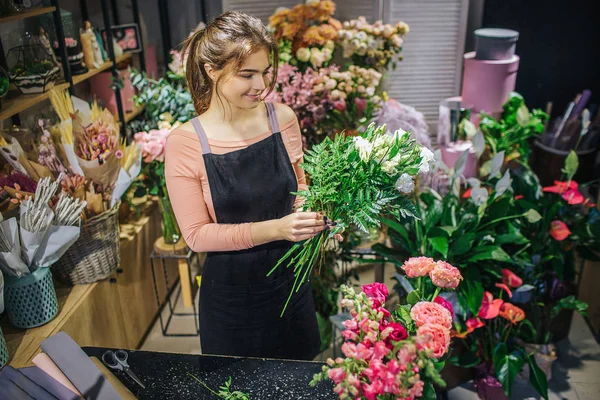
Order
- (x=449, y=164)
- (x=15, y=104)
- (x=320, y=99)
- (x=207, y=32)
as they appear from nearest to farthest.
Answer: (x=207, y=32) → (x=15, y=104) → (x=320, y=99) → (x=449, y=164)


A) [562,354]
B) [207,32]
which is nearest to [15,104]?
[207,32]

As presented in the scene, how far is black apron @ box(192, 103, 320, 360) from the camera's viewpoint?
164 cm

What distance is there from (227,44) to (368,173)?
0.54 m

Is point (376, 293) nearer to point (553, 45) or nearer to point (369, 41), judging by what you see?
point (369, 41)

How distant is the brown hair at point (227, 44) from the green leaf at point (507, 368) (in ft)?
4.86

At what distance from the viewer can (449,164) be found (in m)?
3.16

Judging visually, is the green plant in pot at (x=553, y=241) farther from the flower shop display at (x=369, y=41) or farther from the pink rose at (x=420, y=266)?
the pink rose at (x=420, y=266)

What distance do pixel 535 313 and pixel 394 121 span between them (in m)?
1.08

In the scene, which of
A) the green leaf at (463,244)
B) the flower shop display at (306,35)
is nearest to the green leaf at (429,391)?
the green leaf at (463,244)

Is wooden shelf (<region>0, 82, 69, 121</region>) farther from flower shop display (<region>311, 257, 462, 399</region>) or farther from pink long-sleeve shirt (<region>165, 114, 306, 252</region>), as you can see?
flower shop display (<region>311, 257, 462, 399</region>)

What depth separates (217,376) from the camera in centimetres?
146

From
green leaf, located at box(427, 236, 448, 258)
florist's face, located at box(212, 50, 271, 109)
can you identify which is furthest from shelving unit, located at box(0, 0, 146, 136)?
green leaf, located at box(427, 236, 448, 258)

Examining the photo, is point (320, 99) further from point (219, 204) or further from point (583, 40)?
point (583, 40)

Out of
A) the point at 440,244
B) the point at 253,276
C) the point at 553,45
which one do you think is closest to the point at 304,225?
the point at 253,276
